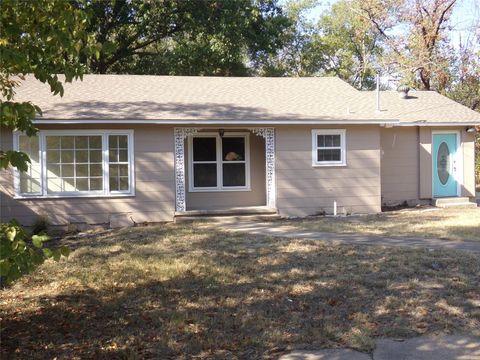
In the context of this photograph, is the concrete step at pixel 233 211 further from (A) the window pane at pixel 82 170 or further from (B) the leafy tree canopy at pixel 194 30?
(B) the leafy tree canopy at pixel 194 30

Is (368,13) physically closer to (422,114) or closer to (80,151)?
(422,114)

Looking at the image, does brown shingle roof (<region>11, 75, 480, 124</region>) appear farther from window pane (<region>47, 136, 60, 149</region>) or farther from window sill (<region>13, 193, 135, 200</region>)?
window sill (<region>13, 193, 135, 200</region>)

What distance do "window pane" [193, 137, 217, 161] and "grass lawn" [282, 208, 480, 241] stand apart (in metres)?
3.24

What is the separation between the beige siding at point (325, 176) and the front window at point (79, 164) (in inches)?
152

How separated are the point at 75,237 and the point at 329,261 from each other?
591 centimetres

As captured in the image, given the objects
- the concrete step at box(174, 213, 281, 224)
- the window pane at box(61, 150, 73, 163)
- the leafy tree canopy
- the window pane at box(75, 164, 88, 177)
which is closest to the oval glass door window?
the concrete step at box(174, 213, 281, 224)

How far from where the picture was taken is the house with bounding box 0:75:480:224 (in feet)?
42.3

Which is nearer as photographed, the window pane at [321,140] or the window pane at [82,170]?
the window pane at [82,170]

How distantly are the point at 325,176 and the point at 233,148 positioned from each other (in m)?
2.79

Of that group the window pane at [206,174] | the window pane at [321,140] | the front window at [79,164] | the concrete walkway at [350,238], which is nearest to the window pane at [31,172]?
the front window at [79,164]

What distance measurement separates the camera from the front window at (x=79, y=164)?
12.8 m

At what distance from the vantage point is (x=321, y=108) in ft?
48.4

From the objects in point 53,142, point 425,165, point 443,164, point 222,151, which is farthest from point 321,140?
point 53,142

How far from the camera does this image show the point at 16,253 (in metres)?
3.72
